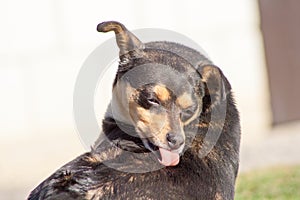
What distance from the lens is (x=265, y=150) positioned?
8.47 meters

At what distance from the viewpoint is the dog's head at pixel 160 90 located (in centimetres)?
450

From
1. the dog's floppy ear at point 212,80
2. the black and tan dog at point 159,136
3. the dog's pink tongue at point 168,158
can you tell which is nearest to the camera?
the black and tan dog at point 159,136

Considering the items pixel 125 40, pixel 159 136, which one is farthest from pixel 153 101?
pixel 125 40

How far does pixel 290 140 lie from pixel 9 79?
253 centimetres

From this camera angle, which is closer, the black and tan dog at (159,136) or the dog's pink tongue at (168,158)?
the black and tan dog at (159,136)

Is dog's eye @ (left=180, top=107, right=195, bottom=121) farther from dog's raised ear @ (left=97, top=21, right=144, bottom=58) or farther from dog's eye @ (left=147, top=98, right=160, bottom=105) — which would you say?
dog's raised ear @ (left=97, top=21, right=144, bottom=58)

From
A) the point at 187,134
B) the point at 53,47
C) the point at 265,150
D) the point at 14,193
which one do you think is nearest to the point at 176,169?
the point at 187,134

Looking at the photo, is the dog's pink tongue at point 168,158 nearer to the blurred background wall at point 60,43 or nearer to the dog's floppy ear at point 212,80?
the dog's floppy ear at point 212,80

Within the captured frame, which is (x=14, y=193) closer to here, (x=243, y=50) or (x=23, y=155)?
(x=23, y=155)

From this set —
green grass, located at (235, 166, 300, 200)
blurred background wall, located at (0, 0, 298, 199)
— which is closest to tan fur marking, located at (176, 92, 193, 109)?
green grass, located at (235, 166, 300, 200)

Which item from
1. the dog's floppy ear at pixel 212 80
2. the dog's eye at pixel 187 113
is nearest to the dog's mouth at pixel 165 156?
the dog's eye at pixel 187 113

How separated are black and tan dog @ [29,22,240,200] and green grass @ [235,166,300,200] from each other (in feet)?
6.96

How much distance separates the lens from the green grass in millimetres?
6984

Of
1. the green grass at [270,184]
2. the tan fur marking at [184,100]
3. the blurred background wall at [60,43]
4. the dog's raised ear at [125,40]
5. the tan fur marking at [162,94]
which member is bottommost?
the green grass at [270,184]
